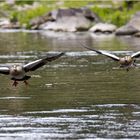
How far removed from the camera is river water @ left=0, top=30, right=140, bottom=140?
2479 centimetres

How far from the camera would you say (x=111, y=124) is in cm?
2573

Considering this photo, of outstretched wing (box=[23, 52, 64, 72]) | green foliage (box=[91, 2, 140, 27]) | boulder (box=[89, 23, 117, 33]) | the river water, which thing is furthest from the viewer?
green foliage (box=[91, 2, 140, 27])

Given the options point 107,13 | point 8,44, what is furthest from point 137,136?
point 107,13

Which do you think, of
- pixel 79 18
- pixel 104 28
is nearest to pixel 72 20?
pixel 79 18

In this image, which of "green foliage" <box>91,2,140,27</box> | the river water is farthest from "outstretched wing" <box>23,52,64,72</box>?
"green foliage" <box>91,2,140,27</box>

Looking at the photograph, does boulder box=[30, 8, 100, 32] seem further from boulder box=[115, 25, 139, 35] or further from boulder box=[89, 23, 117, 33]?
boulder box=[115, 25, 139, 35]

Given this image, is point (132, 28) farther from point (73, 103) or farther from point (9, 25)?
point (73, 103)

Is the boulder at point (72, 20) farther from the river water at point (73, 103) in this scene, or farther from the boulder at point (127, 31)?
the river water at point (73, 103)

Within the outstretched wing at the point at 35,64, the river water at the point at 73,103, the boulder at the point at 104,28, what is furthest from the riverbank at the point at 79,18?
the outstretched wing at the point at 35,64

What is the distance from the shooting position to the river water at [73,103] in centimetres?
2479

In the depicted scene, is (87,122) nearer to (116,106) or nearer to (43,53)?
(116,106)

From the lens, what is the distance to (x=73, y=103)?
30484 millimetres

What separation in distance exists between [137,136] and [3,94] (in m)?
11.3

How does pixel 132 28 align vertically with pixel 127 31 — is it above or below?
above
